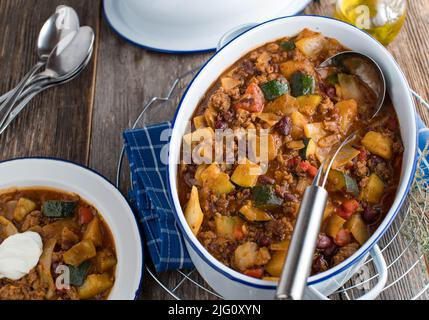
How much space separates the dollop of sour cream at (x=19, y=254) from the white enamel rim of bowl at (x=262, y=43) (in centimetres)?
70

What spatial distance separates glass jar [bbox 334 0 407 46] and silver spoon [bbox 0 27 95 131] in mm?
1334

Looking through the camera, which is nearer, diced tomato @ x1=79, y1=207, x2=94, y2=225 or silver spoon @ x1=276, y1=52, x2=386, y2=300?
silver spoon @ x1=276, y1=52, x2=386, y2=300

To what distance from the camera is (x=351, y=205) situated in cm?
219

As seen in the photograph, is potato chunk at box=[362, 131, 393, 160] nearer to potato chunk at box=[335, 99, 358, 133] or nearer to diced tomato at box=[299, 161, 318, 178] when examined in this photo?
potato chunk at box=[335, 99, 358, 133]

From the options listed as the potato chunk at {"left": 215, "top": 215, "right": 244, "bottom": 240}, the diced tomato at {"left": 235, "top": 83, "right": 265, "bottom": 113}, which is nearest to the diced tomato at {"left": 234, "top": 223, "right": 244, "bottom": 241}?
the potato chunk at {"left": 215, "top": 215, "right": 244, "bottom": 240}

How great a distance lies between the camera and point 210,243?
221 centimetres

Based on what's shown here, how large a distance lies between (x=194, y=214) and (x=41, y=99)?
51.3 inches

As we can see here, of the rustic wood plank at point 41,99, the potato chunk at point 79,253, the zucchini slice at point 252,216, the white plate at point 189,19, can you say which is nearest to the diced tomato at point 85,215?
the potato chunk at point 79,253

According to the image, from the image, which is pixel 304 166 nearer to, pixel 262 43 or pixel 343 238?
pixel 343 238

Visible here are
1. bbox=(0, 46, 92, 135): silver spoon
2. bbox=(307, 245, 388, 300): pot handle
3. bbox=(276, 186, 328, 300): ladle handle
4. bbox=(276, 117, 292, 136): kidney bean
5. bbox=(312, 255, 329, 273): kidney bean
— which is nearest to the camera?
bbox=(276, 186, 328, 300): ladle handle

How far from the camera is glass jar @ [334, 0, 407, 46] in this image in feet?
9.58

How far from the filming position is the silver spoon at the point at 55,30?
3.18 metres
